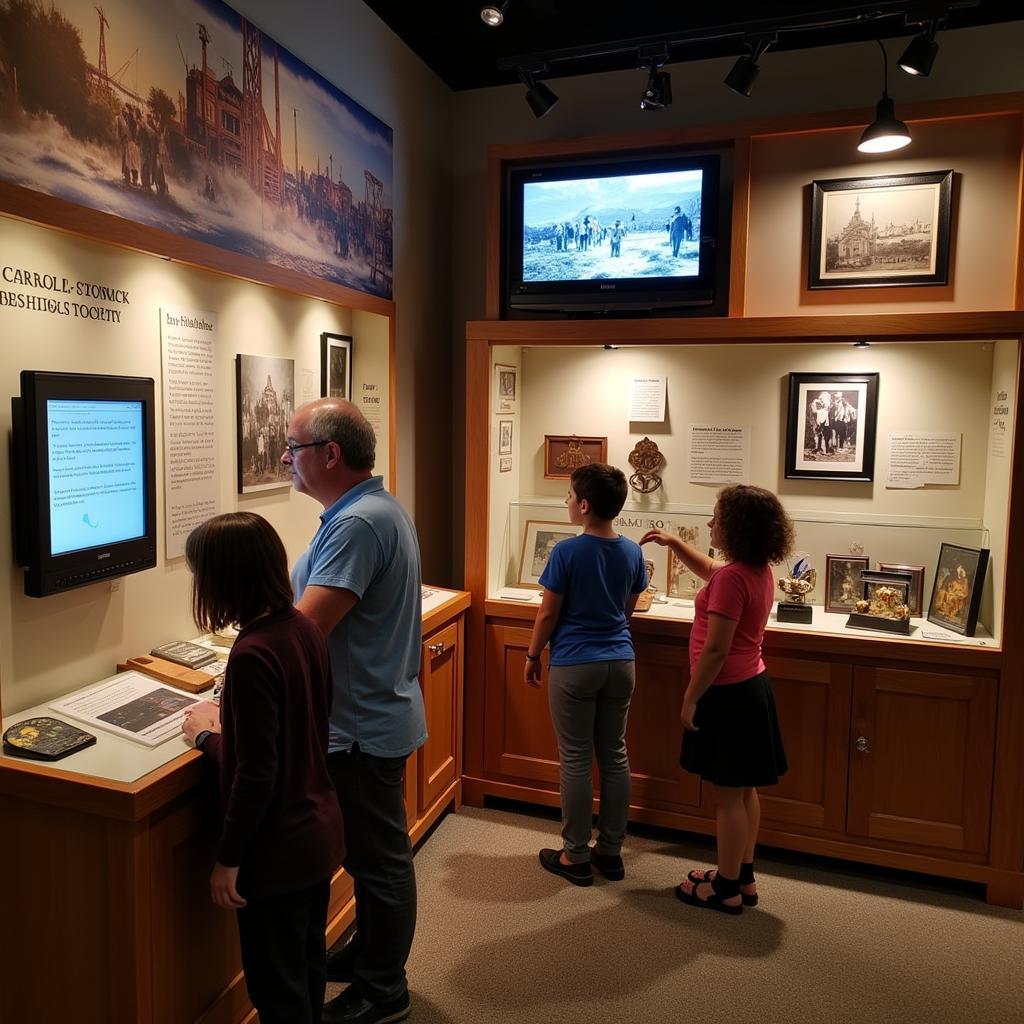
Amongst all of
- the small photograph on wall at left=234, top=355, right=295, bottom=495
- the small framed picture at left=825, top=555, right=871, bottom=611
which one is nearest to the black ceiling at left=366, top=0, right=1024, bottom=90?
the small photograph on wall at left=234, top=355, right=295, bottom=495

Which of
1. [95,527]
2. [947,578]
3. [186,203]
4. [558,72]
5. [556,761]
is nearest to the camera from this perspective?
[95,527]

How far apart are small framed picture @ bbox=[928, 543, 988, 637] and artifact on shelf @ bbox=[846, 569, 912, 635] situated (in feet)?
0.36

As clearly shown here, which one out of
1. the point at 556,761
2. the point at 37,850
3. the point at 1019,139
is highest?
the point at 1019,139

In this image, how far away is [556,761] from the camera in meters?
3.45

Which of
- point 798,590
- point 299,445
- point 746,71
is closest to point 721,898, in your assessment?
point 798,590

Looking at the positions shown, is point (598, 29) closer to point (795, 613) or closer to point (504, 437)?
point (504, 437)

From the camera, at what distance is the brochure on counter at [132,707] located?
1920 millimetres

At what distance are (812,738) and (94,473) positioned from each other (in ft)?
8.56

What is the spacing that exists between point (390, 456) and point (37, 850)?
6.29 ft

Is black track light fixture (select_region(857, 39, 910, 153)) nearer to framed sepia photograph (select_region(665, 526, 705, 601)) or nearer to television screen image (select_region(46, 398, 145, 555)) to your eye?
framed sepia photograph (select_region(665, 526, 705, 601))

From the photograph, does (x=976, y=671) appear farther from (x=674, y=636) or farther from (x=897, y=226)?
(x=897, y=226)

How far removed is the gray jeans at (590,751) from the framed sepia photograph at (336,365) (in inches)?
52.8

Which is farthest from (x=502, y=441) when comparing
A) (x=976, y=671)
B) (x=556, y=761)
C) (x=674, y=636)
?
(x=976, y=671)

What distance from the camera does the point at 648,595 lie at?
11.2 feet
